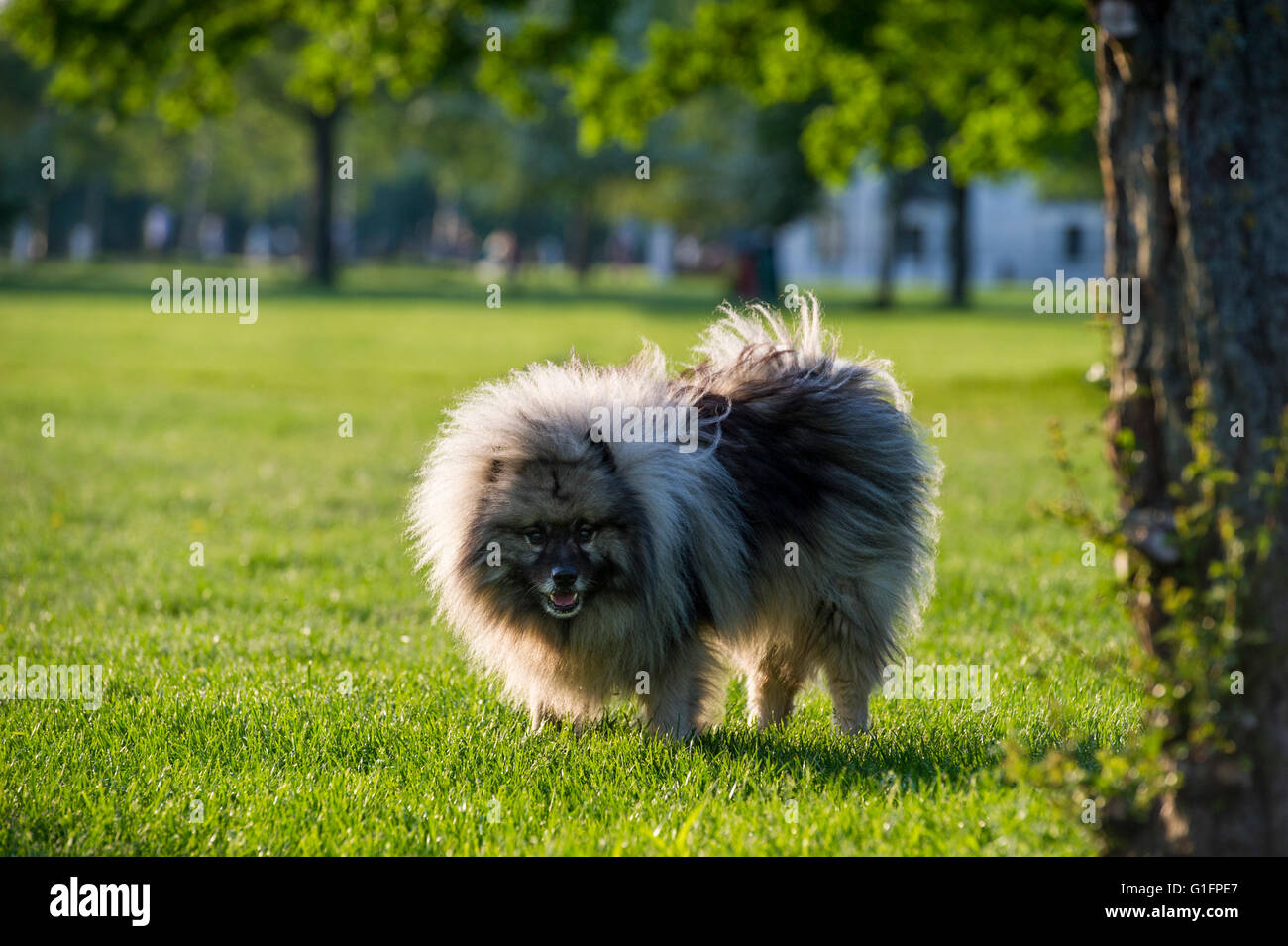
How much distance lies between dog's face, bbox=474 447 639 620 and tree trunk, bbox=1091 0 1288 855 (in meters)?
2.28

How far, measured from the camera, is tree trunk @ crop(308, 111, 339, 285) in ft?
179

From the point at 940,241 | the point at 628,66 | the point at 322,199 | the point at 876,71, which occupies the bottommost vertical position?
the point at 876,71

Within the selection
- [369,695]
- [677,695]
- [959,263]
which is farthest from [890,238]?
[677,695]

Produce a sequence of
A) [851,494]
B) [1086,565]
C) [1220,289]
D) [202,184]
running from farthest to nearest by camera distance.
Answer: [202,184]
[1086,565]
[851,494]
[1220,289]

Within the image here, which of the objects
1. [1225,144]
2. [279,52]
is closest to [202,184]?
[279,52]

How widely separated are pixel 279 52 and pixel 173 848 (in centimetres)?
5142

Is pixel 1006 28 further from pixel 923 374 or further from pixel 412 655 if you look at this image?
pixel 412 655

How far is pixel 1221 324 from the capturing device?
3932 mm

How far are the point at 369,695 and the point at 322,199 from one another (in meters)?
51.2


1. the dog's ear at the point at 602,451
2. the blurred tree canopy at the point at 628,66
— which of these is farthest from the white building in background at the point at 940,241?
the dog's ear at the point at 602,451

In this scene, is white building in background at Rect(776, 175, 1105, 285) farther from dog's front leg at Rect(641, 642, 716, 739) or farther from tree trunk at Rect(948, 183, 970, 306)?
dog's front leg at Rect(641, 642, 716, 739)

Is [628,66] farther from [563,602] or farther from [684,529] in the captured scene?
[563,602]

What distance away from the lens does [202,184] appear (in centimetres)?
7850

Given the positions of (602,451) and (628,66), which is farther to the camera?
(628,66)
